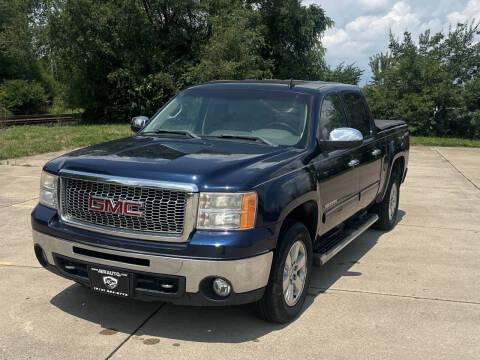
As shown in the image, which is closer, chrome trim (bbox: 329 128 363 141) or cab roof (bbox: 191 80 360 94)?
chrome trim (bbox: 329 128 363 141)

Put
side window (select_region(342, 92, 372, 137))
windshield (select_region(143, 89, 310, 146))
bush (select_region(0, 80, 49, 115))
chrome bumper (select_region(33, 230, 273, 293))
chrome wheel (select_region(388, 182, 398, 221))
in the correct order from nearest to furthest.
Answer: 1. chrome bumper (select_region(33, 230, 273, 293))
2. windshield (select_region(143, 89, 310, 146))
3. side window (select_region(342, 92, 372, 137))
4. chrome wheel (select_region(388, 182, 398, 221))
5. bush (select_region(0, 80, 49, 115))

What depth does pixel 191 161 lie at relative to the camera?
3904 mm

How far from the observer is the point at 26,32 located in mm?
43062

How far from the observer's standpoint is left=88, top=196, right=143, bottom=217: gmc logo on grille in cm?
371

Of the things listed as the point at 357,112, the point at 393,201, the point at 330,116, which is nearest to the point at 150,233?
the point at 330,116

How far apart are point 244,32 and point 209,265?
28.4 meters

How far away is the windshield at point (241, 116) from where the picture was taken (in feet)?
15.9

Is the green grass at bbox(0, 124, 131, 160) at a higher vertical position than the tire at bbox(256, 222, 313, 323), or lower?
lower

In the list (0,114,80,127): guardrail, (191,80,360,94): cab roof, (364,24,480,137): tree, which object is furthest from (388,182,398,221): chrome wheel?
(0,114,80,127): guardrail

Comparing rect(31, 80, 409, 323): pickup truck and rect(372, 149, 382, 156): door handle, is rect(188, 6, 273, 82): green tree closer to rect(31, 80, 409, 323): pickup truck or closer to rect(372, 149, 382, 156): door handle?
rect(372, 149, 382, 156): door handle

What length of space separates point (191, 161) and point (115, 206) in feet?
2.01

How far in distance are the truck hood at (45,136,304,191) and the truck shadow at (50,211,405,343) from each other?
114 centimetres

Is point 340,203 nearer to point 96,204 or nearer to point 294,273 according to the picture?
point 294,273

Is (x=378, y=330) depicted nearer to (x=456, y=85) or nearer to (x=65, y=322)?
(x=65, y=322)
